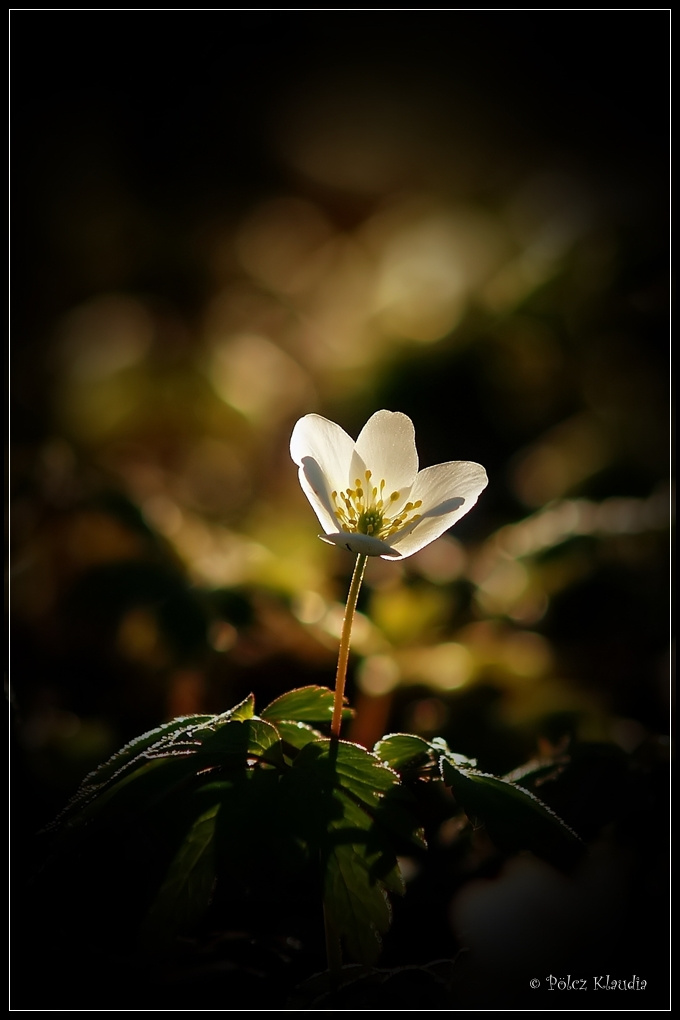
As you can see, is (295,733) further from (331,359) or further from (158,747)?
(331,359)

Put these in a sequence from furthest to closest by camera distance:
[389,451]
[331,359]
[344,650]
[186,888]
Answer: [331,359], [389,451], [344,650], [186,888]

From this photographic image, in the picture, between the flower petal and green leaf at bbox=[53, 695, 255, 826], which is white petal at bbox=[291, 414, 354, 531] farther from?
green leaf at bbox=[53, 695, 255, 826]

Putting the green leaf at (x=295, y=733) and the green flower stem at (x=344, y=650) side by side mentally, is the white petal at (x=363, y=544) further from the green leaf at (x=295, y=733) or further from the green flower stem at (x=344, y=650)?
the green leaf at (x=295, y=733)

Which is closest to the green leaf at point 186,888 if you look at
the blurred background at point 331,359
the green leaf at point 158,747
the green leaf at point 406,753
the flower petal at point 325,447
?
the green leaf at point 158,747

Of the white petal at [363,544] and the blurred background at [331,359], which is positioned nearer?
the white petal at [363,544]

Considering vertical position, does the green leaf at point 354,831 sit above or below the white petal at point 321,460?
below

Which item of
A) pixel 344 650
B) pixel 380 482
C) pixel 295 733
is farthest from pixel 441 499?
pixel 295 733
